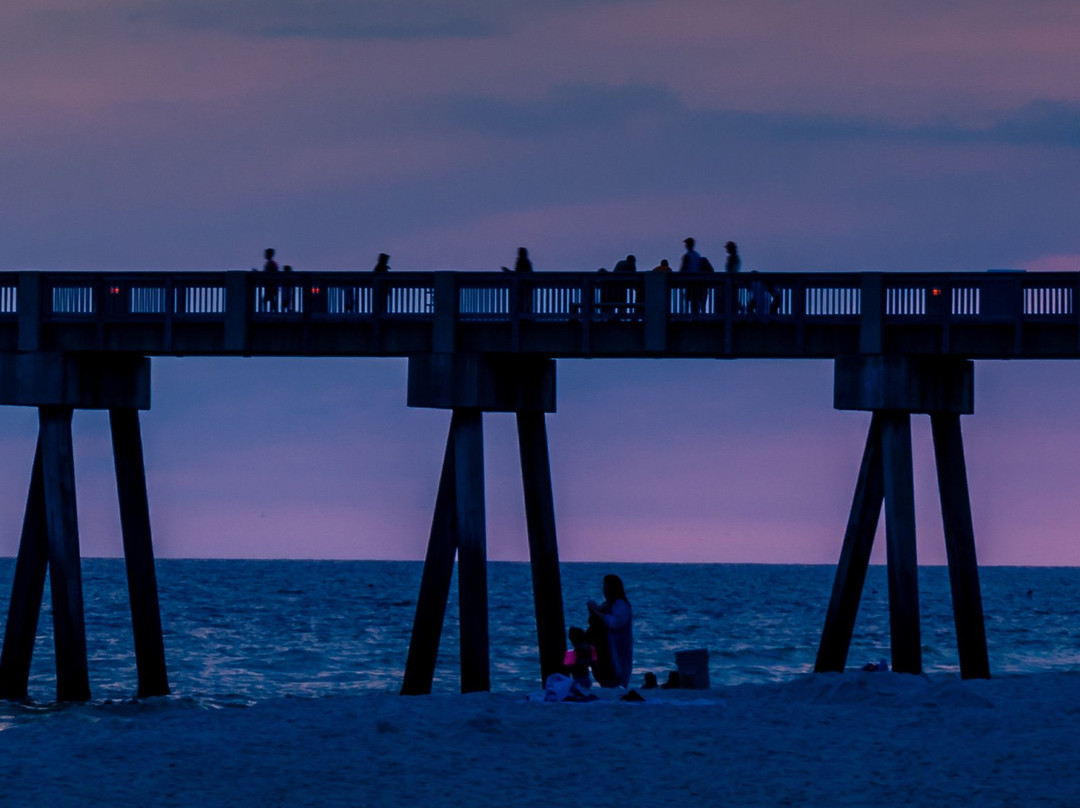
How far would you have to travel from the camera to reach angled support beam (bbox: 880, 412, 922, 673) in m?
30.9

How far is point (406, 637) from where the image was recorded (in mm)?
77500

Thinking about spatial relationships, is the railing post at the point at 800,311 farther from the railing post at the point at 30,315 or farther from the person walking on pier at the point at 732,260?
the railing post at the point at 30,315

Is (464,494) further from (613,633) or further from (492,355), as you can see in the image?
(613,633)

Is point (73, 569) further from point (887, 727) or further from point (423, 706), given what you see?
point (887, 727)

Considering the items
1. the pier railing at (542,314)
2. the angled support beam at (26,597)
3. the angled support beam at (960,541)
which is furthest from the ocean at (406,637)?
the angled support beam at (960,541)

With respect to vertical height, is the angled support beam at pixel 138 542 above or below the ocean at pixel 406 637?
above

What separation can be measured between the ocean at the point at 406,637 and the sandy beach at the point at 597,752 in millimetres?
14226

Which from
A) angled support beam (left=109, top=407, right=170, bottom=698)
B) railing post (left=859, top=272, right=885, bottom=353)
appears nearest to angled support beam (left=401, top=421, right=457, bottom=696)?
angled support beam (left=109, top=407, right=170, bottom=698)

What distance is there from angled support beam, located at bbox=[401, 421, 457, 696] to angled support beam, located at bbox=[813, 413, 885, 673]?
620 cm

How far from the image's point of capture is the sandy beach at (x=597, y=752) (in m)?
18.7

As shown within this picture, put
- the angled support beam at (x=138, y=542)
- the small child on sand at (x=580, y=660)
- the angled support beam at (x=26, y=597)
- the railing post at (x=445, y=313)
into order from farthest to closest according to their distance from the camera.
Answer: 1. the angled support beam at (x=138, y=542)
2. the angled support beam at (x=26, y=597)
3. the railing post at (x=445, y=313)
4. the small child on sand at (x=580, y=660)

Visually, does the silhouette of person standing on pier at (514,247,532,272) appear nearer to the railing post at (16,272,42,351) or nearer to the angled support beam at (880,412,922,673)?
the angled support beam at (880,412,922,673)

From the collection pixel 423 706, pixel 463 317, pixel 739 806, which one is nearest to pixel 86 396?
pixel 463 317

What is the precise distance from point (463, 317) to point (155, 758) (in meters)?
13.0
